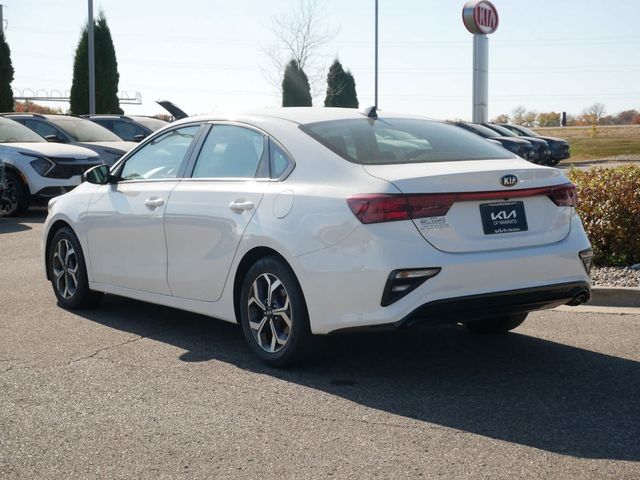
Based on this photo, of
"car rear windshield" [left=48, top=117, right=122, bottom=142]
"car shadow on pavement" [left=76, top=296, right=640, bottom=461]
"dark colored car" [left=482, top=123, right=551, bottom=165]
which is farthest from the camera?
"dark colored car" [left=482, top=123, right=551, bottom=165]

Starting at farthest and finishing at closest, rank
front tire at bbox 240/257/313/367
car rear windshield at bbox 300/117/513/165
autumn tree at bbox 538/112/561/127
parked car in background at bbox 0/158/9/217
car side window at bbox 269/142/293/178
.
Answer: autumn tree at bbox 538/112/561/127 < parked car in background at bbox 0/158/9/217 < car side window at bbox 269/142/293/178 < car rear windshield at bbox 300/117/513/165 < front tire at bbox 240/257/313/367

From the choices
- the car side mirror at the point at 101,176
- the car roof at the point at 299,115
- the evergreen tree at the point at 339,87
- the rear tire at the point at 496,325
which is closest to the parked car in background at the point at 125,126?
the car side mirror at the point at 101,176

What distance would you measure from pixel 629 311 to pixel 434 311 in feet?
10.2

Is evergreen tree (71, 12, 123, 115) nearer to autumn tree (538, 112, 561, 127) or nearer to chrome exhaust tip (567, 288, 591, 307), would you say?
chrome exhaust tip (567, 288, 591, 307)

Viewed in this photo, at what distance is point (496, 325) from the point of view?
7.12m

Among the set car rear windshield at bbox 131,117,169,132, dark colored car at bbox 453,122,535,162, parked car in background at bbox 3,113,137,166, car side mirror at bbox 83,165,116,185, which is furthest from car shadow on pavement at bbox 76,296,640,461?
dark colored car at bbox 453,122,535,162

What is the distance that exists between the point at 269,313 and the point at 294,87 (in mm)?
43947

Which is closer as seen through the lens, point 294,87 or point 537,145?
point 537,145

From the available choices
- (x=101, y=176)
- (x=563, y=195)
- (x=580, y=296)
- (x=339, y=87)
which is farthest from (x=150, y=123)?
(x=339, y=87)

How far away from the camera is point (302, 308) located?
586cm

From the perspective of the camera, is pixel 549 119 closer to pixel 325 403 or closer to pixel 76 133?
pixel 76 133

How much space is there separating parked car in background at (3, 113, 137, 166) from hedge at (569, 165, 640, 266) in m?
11.1

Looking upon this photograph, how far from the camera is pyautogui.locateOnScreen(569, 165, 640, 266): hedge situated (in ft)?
30.7

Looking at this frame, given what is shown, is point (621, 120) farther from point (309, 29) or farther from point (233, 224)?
point (233, 224)
